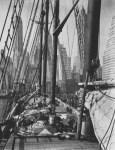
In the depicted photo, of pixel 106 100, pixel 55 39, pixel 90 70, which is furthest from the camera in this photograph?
pixel 55 39

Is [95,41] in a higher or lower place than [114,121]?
higher

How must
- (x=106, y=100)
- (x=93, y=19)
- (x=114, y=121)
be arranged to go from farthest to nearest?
(x=93, y=19) → (x=106, y=100) → (x=114, y=121)

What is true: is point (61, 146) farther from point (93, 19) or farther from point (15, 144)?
point (93, 19)

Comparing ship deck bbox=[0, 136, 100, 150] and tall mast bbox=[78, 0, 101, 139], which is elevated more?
tall mast bbox=[78, 0, 101, 139]

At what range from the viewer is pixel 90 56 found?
5797mm

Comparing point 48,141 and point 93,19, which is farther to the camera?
point 48,141

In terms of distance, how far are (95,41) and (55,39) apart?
9.87 ft

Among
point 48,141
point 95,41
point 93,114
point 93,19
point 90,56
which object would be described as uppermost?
point 93,19

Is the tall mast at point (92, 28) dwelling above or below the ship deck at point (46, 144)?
above

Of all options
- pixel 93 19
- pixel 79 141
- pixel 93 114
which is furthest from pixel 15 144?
pixel 93 19

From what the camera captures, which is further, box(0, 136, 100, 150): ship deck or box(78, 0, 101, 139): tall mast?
box(78, 0, 101, 139): tall mast

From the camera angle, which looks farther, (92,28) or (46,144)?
(46,144)

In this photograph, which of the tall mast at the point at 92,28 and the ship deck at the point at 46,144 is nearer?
the ship deck at the point at 46,144

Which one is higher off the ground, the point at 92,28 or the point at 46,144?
the point at 92,28
